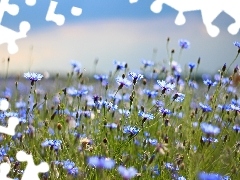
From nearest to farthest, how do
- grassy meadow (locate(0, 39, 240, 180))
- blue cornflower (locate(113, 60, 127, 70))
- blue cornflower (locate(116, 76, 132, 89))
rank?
grassy meadow (locate(0, 39, 240, 180)), blue cornflower (locate(116, 76, 132, 89)), blue cornflower (locate(113, 60, 127, 70))

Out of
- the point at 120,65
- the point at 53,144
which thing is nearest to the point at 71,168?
the point at 53,144

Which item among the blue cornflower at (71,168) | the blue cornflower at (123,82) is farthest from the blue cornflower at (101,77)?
the blue cornflower at (71,168)

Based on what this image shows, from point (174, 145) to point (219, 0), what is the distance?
0.86m

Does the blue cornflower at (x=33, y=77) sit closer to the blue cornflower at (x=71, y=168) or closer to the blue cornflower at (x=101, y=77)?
the blue cornflower at (x=71, y=168)

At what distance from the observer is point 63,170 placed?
2678 millimetres

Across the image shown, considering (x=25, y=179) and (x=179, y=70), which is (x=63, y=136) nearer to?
(x=25, y=179)

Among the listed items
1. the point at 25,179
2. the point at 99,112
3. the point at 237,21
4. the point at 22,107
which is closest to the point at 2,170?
the point at 25,179

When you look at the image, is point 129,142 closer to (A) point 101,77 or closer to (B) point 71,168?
(B) point 71,168

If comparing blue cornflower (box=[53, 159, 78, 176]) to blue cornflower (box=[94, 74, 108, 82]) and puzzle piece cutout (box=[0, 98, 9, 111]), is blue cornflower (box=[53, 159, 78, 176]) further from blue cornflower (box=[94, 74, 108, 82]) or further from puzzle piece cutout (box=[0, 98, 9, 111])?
blue cornflower (box=[94, 74, 108, 82])

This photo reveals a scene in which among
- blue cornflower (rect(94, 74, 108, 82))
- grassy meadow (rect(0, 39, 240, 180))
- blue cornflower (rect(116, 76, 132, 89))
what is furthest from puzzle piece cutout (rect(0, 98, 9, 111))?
blue cornflower (rect(94, 74, 108, 82))

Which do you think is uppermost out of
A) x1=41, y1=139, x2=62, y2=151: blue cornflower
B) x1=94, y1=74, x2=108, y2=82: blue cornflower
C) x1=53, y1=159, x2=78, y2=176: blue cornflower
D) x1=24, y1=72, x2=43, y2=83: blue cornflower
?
x1=94, y1=74, x2=108, y2=82: blue cornflower

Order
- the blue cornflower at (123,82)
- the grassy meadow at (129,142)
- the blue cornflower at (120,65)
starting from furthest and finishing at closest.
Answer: the blue cornflower at (120,65) < the blue cornflower at (123,82) < the grassy meadow at (129,142)

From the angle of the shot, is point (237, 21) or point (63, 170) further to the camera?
point (237, 21)

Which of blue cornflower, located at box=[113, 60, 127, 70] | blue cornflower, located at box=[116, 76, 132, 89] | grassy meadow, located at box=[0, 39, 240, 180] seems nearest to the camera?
grassy meadow, located at box=[0, 39, 240, 180]
